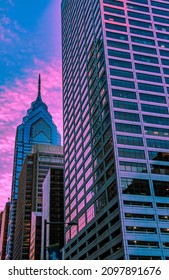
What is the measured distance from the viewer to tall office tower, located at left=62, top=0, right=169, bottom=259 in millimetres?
77688

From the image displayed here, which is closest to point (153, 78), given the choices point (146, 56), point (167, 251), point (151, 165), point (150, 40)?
point (146, 56)

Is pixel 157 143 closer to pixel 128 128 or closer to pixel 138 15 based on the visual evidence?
pixel 128 128

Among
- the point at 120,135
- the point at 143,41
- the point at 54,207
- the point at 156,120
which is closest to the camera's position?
the point at 120,135

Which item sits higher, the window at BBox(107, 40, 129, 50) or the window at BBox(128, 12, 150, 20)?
the window at BBox(128, 12, 150, 20)

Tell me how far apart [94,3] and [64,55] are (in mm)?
44772

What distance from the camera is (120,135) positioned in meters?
87.5

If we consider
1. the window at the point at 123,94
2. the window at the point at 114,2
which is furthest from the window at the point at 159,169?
the window at the point at 114,2

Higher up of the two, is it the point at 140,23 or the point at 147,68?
the point at 140,23

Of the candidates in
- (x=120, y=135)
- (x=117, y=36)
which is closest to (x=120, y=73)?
(x=117, y=36)

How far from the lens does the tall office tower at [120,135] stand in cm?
7769

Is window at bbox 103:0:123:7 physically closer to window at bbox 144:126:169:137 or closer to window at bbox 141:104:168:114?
window at bbox 141:104:168:114

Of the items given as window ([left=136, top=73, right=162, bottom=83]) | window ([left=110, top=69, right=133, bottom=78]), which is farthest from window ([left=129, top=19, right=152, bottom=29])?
window ([left=110, top=69, right=133, bottom=78])
